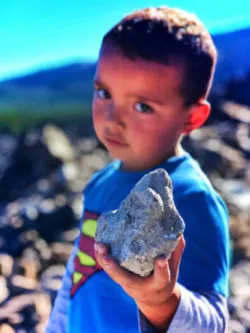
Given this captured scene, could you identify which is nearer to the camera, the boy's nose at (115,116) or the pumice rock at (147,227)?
the pumice rock at (147,227)

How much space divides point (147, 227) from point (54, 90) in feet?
21.5

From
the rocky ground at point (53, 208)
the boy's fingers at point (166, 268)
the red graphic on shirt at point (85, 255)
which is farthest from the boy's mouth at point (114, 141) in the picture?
the rocky ground at point (53, 208)

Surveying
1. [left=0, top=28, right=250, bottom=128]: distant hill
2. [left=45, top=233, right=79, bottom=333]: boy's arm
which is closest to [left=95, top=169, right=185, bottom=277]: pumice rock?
[left=45, top=233, right=79, bottom=333]: boy's arm

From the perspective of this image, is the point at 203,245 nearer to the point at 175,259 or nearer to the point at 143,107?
the point at 175,259

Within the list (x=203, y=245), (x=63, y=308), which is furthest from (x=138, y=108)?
(x=63, y=308)

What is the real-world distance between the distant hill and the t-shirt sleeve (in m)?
5.92

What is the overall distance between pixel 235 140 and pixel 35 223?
2920 mm

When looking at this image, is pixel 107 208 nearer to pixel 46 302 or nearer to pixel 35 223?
pixel 46 302

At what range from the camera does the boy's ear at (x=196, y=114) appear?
5.26ft

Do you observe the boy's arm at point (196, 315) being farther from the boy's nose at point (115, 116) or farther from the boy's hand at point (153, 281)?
the boy's nose at point (115, 116)

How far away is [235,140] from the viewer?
6.11 metres

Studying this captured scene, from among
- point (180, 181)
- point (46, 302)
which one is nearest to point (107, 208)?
point (180, 181)

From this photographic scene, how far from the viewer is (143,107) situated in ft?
5.01

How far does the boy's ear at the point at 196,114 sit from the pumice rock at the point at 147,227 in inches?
20.2
